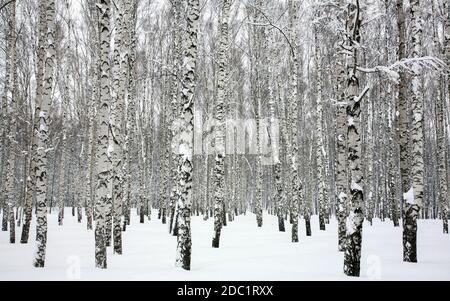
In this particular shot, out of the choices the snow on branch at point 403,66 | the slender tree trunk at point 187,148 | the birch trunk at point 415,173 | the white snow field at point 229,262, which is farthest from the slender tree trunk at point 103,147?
the birch trunk at point 415,173

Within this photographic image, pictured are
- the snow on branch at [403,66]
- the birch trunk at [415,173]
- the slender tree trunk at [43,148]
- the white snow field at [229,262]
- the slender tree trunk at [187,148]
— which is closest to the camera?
the snow on branch at [403,66]

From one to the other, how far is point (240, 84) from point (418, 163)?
19.9 meters

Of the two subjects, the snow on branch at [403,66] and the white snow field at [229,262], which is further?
the white snow field at [229,262]

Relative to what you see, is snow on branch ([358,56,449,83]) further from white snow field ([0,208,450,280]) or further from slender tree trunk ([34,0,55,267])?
slender tree trunk ([34,0,55,267])

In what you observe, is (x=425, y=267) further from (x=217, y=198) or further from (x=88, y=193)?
(x=88, y=193)

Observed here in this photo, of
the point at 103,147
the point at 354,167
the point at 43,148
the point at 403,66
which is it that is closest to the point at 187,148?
the point at 103,147

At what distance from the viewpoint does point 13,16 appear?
40.4 feet

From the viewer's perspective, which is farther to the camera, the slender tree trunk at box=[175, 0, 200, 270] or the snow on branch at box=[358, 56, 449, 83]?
the slender tree trunk at box=[175, 0, 200, 270]

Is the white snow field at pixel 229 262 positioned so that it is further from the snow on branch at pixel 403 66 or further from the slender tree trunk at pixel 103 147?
the snow on branch at pixel 403 66

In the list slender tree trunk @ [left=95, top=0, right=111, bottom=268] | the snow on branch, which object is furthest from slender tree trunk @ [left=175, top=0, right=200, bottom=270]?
the snow on branch

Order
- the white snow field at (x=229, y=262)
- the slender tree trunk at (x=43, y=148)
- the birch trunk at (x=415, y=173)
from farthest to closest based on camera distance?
the birch trunk at (x=415, y=173), the slender tree trunk at (x=43, y=148), the white snow field at (x=229, y=262)

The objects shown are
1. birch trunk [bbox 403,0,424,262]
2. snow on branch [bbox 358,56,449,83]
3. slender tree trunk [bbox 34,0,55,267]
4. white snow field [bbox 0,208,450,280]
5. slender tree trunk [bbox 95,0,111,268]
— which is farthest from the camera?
birch trunk [bbox 403,0,424,262]

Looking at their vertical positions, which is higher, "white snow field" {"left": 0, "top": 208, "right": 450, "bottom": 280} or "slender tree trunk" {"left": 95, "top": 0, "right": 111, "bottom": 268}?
"slender tree trunk" {"left": 95, "top": 0, "right": 111, "bottom": 268}

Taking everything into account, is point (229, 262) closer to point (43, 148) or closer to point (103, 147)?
point (103, 147)
